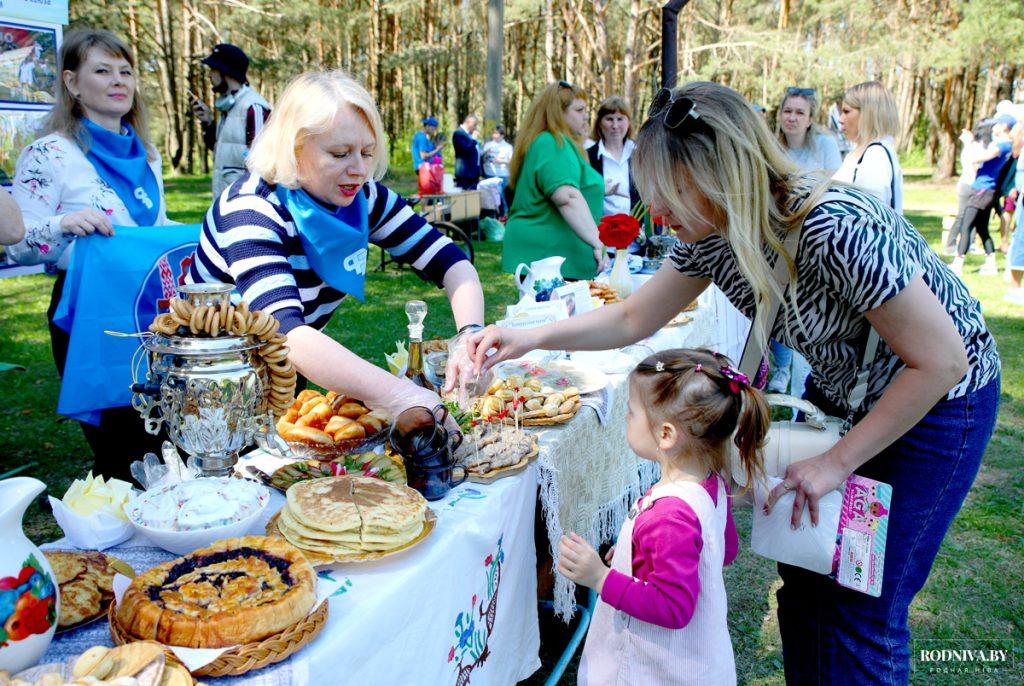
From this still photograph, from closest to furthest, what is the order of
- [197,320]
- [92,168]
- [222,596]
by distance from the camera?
[222,596]
[197,320]
[92,168]

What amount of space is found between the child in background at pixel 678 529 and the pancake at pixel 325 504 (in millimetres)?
466

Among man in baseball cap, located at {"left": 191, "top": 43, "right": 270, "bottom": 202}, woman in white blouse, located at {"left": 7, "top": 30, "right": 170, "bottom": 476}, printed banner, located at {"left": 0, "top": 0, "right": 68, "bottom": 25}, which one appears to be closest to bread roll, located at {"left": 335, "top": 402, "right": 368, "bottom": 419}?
woman in white blouse, located at {"left": 7, "top": 30, "right": 170, "bottom": 476}

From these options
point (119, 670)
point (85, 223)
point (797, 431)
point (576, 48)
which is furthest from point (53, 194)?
point (576, 48)

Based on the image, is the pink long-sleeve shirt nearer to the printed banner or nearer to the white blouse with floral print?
the white blouse with floral print

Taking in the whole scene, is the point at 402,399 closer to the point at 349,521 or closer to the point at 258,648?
the point at 349,521

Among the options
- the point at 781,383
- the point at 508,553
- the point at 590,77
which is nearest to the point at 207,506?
the point at 508,553

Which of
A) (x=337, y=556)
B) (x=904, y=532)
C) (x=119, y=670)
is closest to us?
(x=119, y=670)

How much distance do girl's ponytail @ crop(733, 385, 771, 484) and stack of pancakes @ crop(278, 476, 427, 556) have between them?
A: 0.66 metres

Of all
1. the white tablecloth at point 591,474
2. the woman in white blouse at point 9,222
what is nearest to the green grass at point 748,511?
the white tablecloth at point 591,474

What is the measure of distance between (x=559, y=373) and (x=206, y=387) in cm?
135

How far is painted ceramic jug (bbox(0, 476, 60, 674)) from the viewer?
0.92 m

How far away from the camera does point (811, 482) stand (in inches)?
59.7

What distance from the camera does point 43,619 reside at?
0.96 m

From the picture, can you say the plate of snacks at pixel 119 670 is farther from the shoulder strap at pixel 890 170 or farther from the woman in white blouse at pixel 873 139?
the shoulder strap at pixel 890 170
